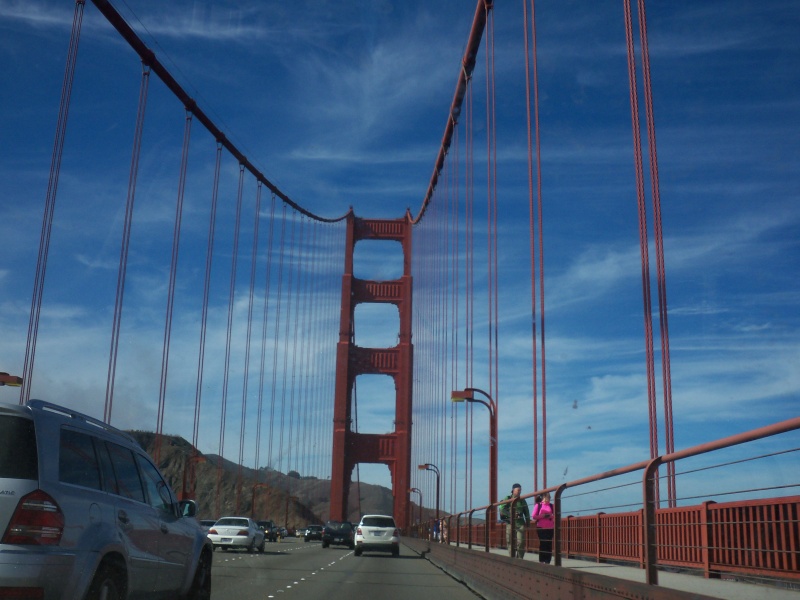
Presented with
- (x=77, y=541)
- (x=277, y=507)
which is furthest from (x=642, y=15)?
(x=277, y=507)

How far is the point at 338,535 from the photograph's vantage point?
42469 mm

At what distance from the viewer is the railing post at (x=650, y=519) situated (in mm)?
5750

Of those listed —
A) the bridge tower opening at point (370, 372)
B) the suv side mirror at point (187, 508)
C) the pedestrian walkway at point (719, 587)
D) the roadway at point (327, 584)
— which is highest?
the bridge tower opening at point (370, 372)

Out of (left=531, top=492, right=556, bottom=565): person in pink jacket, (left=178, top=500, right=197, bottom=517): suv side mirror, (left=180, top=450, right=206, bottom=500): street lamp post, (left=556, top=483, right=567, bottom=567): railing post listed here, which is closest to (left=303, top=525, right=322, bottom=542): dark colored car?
(left=180, top=450, right=206, bottom=500): street lamp post

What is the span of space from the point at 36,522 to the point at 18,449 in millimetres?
441

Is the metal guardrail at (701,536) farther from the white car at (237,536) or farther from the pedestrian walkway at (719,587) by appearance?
the white car at (237,536)

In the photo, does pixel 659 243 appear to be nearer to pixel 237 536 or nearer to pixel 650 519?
pixel 650 519

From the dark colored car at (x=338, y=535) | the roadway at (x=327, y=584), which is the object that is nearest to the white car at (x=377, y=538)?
the roadway at (x=327, y=584)

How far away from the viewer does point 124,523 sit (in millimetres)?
6102

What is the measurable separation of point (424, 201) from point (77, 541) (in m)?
55.3

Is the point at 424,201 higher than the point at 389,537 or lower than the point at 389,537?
higher

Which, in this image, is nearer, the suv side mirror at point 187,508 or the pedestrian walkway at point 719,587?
the pedestrian walkway at point 719,587

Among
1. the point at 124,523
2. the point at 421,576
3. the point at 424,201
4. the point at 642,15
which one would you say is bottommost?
the point at 421,576

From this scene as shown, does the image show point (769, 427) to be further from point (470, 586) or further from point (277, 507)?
point (277, 507)
